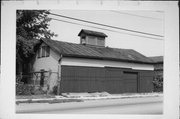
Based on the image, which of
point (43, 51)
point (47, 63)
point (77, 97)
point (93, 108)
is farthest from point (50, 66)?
point (93, 108)

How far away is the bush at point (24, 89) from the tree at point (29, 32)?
1.71ft

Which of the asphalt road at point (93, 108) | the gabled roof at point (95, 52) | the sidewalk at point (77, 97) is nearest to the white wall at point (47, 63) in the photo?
the gabled roof at point (95, 52)

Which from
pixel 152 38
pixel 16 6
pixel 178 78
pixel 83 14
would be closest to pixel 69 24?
pixel 83 14

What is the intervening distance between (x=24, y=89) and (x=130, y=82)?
2.25 metres

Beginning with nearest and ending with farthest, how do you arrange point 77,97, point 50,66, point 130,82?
point 77,97 < point 50,66 < point 130,82

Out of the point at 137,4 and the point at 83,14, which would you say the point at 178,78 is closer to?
the point at 137,4

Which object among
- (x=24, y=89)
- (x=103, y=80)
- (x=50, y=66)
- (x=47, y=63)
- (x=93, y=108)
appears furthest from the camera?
(x=47, y=63)

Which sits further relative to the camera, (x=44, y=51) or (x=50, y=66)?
(x=44, y=51)

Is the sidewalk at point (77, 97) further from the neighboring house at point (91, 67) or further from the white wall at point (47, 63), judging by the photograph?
the white wall at point (47, 63)

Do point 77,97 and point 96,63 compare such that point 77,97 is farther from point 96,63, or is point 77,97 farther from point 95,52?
point 95,52

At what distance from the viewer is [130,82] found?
257 inches

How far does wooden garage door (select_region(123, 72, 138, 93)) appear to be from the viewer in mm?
6124

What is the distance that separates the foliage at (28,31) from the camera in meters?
6.00

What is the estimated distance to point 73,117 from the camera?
4516mm
